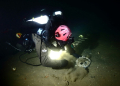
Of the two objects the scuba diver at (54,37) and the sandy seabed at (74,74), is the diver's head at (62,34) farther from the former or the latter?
the sandy seabed at (74,74)

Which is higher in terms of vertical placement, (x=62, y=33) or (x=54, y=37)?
(x=62, y=33)

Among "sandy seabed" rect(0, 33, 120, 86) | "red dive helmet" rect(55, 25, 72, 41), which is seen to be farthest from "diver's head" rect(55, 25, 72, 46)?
"sandy seabed" rect(0, 33, 120, 86)

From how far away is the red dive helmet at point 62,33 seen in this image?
11.3 feet

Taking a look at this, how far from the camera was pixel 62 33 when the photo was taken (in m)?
3.46

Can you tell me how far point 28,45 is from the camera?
193 inches

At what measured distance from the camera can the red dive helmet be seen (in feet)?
11.3

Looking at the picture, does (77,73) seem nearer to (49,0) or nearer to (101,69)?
(101,69)

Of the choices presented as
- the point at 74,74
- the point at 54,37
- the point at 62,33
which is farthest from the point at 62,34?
the point at 74,74

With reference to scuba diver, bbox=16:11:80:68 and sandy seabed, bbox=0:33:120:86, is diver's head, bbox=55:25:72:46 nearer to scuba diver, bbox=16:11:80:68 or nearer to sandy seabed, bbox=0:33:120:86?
scuba diver, bbox=16:11:80:68

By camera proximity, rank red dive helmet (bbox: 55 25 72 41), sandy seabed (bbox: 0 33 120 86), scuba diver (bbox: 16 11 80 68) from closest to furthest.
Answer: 1. sandy seabed (bbox: 0 33 120 86)
2. scuba diver (bbox: 16 11 80 68)
3. red dive helmet (bbox: 55 25 72 41)


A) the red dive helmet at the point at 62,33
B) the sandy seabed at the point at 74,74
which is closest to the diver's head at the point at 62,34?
the red dive helmet at the point at 62,33

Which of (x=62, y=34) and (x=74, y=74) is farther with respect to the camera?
(x=62, y=34)

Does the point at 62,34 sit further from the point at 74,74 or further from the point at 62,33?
the point at 74,74

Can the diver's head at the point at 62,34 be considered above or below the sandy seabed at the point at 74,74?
above
